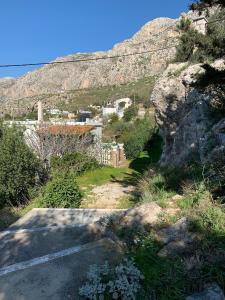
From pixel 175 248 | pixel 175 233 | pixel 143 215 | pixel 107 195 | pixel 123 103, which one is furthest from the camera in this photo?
pixel 123 103

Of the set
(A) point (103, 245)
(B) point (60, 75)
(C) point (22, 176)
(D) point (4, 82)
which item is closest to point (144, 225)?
(A) point (103, 245)

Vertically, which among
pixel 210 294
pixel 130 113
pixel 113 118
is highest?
pixel 130 113

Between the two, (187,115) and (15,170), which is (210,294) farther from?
(15,170)

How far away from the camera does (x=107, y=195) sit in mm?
15695

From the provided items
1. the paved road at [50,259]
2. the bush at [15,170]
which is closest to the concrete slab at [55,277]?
the paved road at [50,259]

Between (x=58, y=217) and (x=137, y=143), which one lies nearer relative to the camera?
(x=58, y=217)

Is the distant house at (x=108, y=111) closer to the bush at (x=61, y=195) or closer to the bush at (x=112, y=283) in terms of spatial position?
the bush at (x=61, y=195)

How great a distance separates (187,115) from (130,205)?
5106 mm

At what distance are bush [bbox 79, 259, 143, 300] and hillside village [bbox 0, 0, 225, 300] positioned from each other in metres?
0.01

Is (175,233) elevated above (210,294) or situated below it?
above

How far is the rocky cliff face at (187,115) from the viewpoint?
11602 mm

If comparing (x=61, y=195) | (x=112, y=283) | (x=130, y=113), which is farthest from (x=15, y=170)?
(x=130, y=113)

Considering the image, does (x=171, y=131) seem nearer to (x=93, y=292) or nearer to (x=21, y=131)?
(x=21, y=131)

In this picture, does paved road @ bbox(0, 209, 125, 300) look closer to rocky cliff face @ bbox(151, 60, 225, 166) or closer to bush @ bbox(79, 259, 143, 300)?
bush @ bbox(79, 259, 143, 300)
